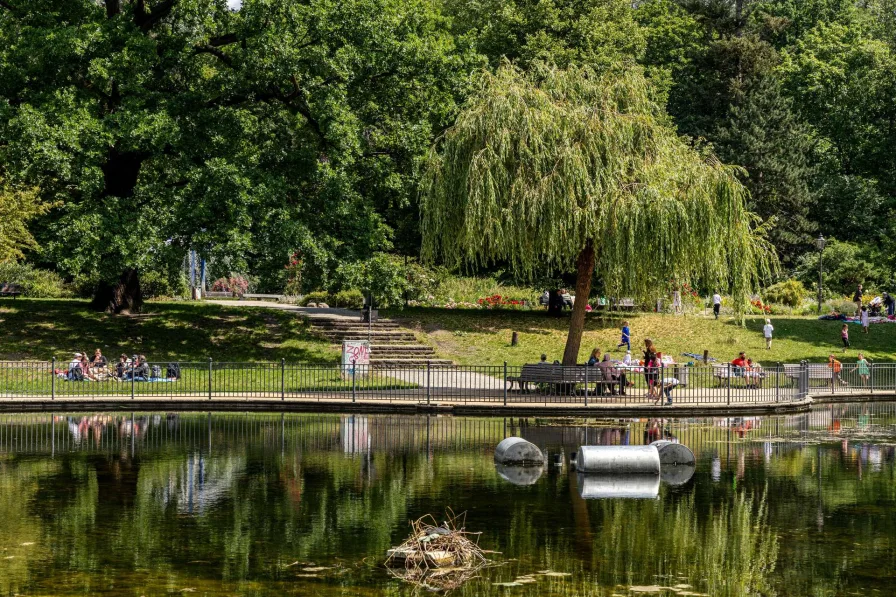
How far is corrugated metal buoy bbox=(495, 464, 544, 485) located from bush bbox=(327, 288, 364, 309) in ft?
114

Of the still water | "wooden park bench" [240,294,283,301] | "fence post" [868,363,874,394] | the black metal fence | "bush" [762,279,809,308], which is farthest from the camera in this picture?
"wooden park bench" [240,294,283,301]

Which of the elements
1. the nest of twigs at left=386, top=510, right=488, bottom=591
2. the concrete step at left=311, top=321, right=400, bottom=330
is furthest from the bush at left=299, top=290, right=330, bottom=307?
the nest of twigs at left=386, top=510, right=488, bottom=591

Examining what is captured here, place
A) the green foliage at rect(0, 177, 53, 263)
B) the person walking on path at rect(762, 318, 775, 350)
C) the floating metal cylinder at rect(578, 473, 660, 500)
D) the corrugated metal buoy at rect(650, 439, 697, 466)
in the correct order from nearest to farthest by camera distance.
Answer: the floating metal cylinder at rect(578, 473, 660, 500) → the corrugated metal buoy at rect(650, 439, 697, 466) → the green foliage at rect(0, 177, 53, 263) → the person walking on path at rect(762, 318, 775, 350)

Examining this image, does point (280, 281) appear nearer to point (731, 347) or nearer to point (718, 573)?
point (731, 347)

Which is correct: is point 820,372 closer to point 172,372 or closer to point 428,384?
point 428,384

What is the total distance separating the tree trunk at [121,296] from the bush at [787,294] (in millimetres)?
32665

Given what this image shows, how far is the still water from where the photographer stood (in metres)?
14.6

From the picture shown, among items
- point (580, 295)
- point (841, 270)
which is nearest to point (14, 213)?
point (580, 295)

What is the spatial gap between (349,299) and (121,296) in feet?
43.4

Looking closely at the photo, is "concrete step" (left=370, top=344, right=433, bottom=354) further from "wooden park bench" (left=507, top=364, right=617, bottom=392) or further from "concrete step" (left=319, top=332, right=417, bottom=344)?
"wooden park bench" (left=507, top=364, right=617, bottom=392)

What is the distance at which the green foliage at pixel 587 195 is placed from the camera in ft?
113

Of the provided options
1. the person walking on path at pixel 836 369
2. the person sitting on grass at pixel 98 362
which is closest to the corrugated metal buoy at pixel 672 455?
the person walking on path at pixel 836 369

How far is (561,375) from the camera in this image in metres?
35.0

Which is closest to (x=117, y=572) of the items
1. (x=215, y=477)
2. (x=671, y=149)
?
(x=215, y=477)
